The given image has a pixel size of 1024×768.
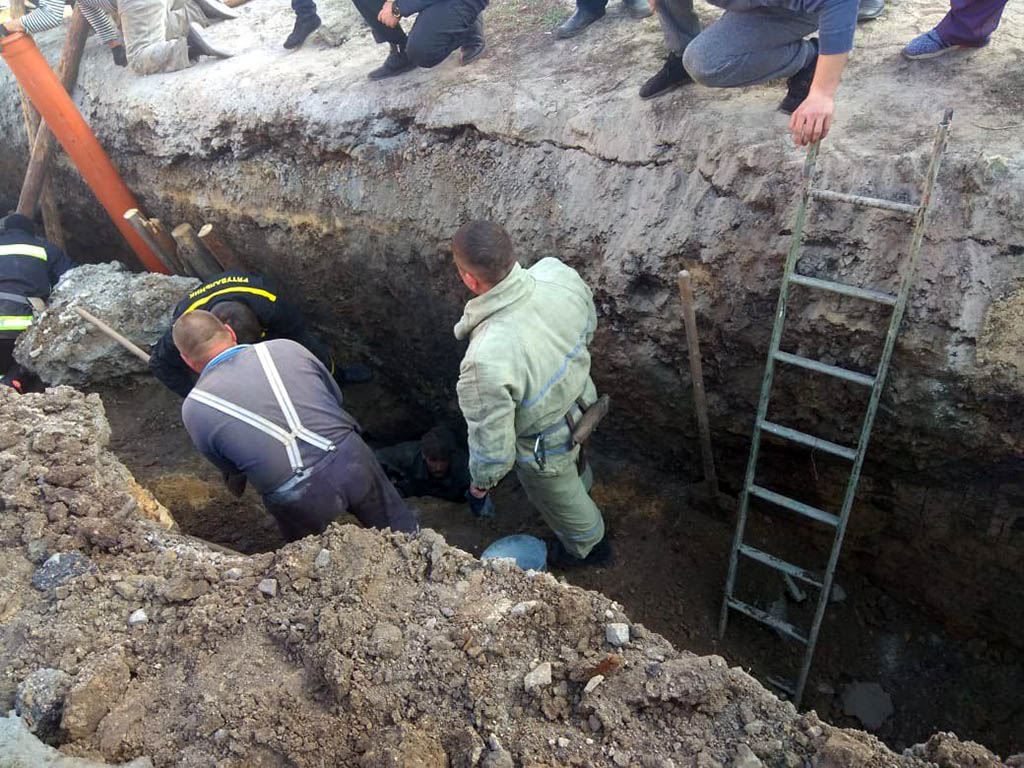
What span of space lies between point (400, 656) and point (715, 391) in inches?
92.7

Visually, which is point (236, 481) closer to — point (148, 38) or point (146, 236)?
point (146, 236)

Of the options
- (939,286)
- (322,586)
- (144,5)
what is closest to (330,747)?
(322,586)

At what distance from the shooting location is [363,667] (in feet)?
7.07

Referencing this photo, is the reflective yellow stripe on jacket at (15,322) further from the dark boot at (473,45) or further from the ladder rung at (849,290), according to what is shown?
the ladder rung at (849,290)

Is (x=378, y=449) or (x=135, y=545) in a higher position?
(x=135, y=545)

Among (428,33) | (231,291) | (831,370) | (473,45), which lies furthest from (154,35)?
(831,370)

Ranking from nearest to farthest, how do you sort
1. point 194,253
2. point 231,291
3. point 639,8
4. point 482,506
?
point 231,291 < point 482,506 < point 639,8 < point 194,253

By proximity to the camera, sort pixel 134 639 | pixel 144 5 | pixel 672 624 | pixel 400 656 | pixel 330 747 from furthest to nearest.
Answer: pixel 144 5 < pixel 672 624 < pixel 134 639 < pixel 400 656 < pixel 330 747

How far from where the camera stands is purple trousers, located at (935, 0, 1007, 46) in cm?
343

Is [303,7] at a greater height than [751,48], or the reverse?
[751,48]

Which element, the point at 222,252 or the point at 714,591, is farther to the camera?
the point at 222,252

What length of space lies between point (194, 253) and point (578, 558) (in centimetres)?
368

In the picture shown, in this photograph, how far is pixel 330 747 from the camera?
2008mm

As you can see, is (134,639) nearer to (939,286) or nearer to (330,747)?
(330,747)
